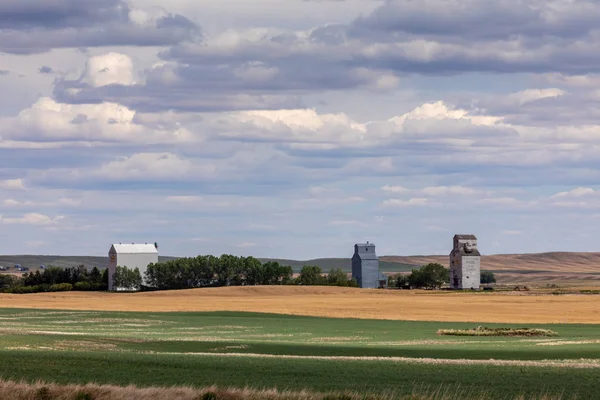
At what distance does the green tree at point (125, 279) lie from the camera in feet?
570

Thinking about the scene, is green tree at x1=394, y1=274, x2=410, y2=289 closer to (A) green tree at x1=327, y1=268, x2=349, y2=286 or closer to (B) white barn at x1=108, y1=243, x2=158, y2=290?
(A) green tree at x1=327, y1=268, x2=349, y2=286

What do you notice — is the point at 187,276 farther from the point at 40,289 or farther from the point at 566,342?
the point at 566,342

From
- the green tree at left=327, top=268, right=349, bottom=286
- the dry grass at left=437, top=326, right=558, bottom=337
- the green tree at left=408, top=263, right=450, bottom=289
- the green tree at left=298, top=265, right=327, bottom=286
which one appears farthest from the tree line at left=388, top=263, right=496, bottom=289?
the dry grass at left=437, top=326, right=558, bottom=337

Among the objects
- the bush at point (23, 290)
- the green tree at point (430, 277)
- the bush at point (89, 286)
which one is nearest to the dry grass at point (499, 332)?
the bush at point (23, 290)

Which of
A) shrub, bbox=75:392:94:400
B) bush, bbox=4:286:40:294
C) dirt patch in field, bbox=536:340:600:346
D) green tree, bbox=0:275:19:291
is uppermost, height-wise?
green tree, bbox=0:275:19:291

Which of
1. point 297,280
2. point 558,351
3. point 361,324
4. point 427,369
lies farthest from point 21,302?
point 427,369

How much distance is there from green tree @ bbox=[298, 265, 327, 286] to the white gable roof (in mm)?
25996

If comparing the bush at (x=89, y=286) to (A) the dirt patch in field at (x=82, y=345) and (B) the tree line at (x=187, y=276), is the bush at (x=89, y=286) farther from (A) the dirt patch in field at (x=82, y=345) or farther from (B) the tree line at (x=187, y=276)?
(A) the dirt patch in field at (x=82, y=345)

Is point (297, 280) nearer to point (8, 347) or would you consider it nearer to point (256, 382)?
point (8, 347)

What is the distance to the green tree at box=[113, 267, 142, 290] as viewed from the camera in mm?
173625

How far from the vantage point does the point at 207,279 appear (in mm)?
183750

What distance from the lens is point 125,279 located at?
17412cm

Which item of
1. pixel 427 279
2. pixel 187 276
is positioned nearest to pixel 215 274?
pixel 187 276

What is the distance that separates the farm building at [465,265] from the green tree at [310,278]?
22885mm
